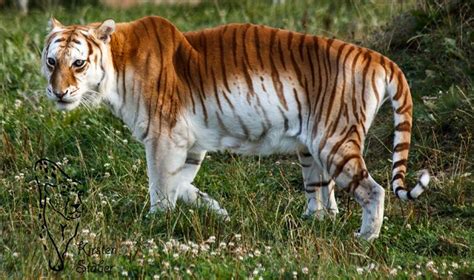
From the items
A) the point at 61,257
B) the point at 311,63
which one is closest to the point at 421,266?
the point at 311,63

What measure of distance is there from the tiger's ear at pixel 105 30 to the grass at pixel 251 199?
1.00 meters

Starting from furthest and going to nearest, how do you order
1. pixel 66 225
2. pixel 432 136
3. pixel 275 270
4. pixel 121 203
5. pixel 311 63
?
pixel 432 136, pixel 121 203, pixel 311 63, pixel 66 225, pixel 275 270

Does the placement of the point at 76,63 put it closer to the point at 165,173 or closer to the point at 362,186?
the point at 165,173

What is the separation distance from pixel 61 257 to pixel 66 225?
0.58 meters

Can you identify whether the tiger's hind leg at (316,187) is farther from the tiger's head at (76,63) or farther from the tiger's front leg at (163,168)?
the tiger's head at (76,63)

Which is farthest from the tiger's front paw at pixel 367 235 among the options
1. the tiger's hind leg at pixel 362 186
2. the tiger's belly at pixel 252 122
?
the tiger's belly at pixel 252 122

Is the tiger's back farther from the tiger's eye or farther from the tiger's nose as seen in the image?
the tiger's nose

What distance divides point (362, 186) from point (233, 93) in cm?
105

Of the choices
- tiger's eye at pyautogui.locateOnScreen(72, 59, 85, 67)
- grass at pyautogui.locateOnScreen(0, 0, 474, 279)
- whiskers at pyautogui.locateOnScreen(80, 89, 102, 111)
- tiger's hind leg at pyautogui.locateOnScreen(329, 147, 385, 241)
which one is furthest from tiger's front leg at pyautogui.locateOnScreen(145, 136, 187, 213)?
tiger's hind leg at pyautogui.locateOnScreen(329, 147, 385, 241)

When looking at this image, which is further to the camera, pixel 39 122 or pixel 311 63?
pixel 39 122

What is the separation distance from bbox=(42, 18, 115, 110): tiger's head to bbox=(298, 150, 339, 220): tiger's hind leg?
1.48 m

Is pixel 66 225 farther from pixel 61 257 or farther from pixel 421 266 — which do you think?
pixel 421 266

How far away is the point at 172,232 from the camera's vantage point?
686 cm

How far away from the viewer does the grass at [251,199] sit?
241 inches
